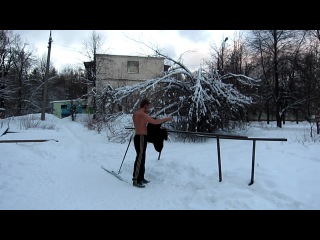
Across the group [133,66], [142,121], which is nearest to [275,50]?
[133,66]

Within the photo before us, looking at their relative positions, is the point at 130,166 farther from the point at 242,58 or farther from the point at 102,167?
the point at 242,58

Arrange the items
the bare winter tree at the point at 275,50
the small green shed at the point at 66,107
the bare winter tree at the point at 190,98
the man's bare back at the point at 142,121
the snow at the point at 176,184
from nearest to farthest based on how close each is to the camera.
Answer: the snow at the point at 176,184
the man's bare back at the point at 142,121
the bare winter tree at the point at 190,98
the bare winter tree at the point at 275,50
the small green shed at the point at 66,107

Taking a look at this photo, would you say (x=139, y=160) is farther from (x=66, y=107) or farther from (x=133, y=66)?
(x=66, y=107)

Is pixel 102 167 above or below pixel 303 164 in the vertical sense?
below

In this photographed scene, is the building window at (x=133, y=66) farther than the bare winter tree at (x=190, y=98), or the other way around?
the building window at (x=133, y=66)

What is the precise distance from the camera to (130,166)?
26.3 ft

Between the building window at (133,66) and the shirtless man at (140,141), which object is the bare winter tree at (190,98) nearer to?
the shirtless man at (140,141)

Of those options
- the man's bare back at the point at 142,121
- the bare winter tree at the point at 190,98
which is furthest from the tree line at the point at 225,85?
the man's bare back at the point at 142,121

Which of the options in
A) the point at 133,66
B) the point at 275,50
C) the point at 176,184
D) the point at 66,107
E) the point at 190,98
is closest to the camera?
the point at 176,184

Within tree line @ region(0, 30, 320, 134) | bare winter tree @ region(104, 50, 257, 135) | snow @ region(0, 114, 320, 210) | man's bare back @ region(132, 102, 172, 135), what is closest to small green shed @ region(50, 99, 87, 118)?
tree line @ region(0, 30, 320, 134)

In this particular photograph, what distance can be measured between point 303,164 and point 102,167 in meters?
4.99

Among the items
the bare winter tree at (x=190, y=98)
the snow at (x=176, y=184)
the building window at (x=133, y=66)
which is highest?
the building window at (x=133, y=66)

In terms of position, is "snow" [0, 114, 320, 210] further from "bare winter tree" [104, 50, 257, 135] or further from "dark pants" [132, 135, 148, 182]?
"bare winter tree" [104, 50, 257, 135]
